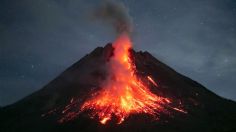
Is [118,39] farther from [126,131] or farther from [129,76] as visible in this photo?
[126,131]

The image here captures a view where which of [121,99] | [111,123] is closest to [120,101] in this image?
[121,99]

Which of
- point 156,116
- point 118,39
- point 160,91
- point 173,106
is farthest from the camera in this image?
point 118,39

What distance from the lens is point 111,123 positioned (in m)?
83.5

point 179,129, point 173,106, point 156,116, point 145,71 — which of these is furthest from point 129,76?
point 179,129

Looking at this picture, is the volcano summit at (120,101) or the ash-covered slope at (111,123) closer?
the ash-covered slope at (111,123)

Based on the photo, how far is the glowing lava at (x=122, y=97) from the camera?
9094 cm

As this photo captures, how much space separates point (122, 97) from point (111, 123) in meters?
16.8

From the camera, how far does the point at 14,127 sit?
3546 inches

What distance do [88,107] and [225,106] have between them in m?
38.5

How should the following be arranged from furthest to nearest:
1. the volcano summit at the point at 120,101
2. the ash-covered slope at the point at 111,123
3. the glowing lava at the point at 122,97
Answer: the glowing lava at the point at 122,97
the volcano summit at the point at 120,101
the ash-covered slope at the point at 111,123

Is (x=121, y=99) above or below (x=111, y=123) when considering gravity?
above

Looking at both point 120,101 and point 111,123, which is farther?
point 120,101

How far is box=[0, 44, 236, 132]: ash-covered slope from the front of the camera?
8431 cm

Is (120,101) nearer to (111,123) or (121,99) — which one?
(121,99)
